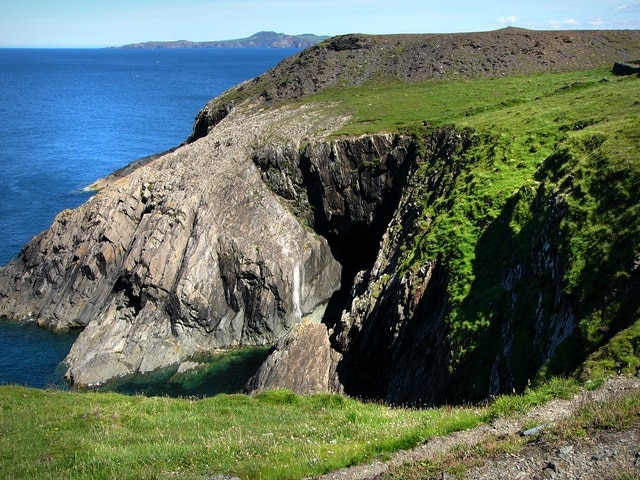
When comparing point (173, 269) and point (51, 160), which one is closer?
point (173, 269)

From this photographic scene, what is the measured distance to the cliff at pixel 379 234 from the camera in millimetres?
25562

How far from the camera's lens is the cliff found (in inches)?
1006

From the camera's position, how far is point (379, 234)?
5997 cm

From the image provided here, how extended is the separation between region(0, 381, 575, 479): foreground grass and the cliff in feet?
19.9

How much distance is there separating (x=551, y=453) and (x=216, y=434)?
1170cm

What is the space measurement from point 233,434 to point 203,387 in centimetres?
2823

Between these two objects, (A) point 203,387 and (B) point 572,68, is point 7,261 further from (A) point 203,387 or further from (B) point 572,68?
(B) point 572,68

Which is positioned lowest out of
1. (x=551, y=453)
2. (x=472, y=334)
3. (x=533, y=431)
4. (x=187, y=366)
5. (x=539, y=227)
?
(x=187, y=366)

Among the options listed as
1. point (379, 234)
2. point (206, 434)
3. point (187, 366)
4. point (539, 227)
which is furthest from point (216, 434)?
point (379, 234)

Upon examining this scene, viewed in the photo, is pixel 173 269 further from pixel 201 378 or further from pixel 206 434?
pixel 206 434

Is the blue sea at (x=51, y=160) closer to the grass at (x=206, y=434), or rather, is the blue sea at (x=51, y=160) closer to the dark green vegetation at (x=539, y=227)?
the grass at (x=206, y=434)

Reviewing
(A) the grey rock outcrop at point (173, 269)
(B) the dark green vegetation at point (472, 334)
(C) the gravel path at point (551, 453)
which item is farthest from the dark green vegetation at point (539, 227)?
(A) the grey rock outcrop at point (173, 269)

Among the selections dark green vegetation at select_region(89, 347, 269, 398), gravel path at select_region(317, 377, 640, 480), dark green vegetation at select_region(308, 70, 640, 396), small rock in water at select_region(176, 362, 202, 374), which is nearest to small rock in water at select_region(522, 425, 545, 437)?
gravel path at select_region(317, 377, 640, 480)

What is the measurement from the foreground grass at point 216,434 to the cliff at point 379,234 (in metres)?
6.06
